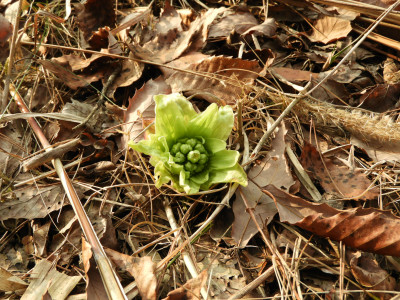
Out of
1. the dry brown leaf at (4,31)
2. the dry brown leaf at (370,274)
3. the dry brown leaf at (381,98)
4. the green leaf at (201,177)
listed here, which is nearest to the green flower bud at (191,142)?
the green leaf at (201,177)

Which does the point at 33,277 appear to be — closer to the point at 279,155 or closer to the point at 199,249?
the point at 199,249

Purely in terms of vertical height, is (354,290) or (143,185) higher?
(143,185)

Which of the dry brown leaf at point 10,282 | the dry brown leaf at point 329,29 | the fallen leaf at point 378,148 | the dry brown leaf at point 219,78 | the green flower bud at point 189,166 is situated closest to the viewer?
the dry brown leaf at point 10,282

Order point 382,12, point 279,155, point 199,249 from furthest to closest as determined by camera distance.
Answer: point 382,12, point 279,155, point 199,249

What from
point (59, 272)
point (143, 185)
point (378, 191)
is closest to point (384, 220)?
point (378, 191)

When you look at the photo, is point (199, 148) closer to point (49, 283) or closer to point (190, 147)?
point (190, 147)

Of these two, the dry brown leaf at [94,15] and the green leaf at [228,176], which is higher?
the dry brown leaf at [94,15]

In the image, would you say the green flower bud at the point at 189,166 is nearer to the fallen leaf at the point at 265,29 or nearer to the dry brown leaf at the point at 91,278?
the dry brown leaf at the point at 91,278
